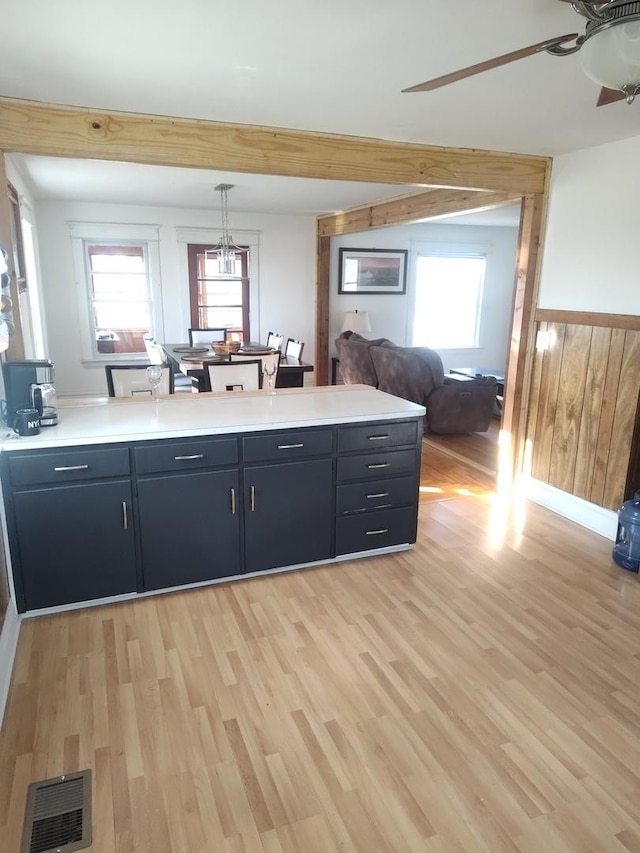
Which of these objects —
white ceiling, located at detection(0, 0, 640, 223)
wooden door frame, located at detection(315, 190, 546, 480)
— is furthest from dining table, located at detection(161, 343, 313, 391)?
white ceiling, located at detection(0, 0, 640, 223)

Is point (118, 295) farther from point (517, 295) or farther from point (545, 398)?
point (545, 398)

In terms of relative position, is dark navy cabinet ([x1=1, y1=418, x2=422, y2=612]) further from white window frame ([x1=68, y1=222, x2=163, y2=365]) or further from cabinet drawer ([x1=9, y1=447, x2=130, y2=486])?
white window frame ([x1=68, y1=222, x2=163, y2=365])

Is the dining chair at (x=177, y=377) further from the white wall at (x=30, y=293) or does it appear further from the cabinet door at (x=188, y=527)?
the cabinet door at (x=188, y=527)

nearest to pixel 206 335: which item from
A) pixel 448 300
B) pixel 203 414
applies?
pixel 448 300

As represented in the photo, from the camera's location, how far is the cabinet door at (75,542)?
8.52 feet

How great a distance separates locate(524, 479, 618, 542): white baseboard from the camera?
371 cm

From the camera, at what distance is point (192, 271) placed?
24.6 feet

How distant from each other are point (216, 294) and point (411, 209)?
318cm

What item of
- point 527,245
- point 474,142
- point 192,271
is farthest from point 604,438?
point 192,271

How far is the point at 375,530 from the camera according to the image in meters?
3.35

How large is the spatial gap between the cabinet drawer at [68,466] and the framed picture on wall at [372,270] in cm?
592

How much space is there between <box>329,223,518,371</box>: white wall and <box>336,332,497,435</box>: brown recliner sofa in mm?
2204

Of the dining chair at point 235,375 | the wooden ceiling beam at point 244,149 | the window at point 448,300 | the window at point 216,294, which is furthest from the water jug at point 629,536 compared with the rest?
the window at point 448,300

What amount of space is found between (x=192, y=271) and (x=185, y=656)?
5953mm
